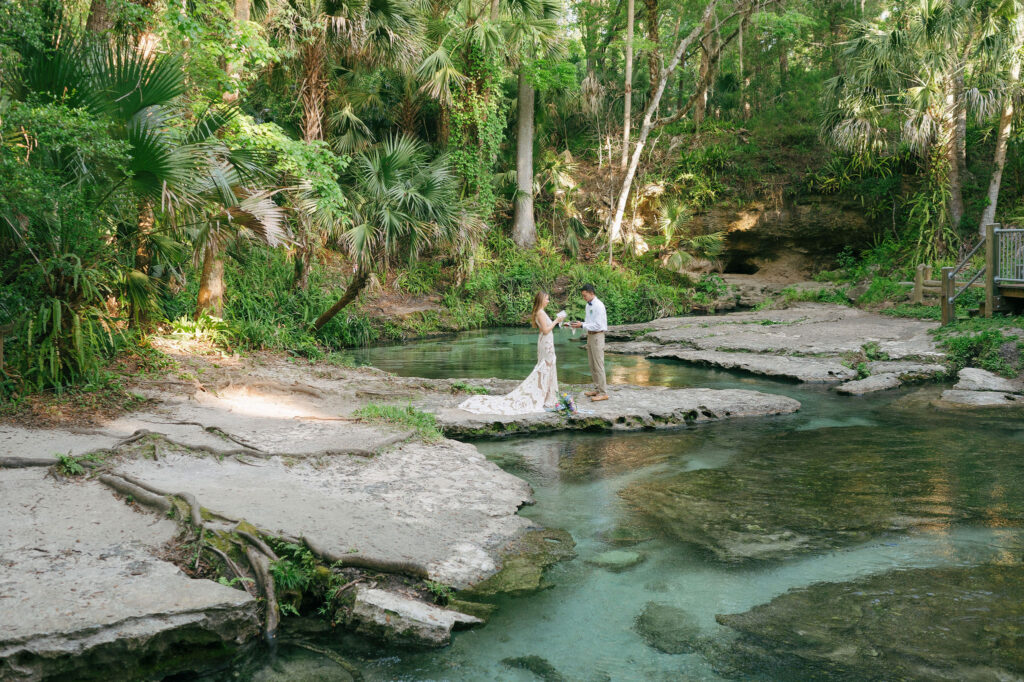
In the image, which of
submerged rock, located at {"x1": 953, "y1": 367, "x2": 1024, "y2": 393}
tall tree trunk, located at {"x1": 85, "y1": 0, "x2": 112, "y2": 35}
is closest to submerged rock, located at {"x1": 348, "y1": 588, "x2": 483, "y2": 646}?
tall tree trunk, located at {"x1": 85, "y1": 0, "x2": 112, "y2": 35}

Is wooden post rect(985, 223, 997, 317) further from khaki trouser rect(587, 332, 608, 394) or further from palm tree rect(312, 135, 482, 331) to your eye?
palm tree rect(312, 135, 482, 331)

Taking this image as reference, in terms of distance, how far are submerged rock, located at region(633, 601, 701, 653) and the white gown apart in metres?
5.15

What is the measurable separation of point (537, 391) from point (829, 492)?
3.92 meters

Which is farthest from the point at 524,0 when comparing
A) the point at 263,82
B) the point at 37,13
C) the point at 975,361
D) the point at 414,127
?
the point at 37,13

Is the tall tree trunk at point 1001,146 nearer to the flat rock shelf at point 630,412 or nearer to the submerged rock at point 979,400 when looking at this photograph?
the submerged rock at point 979,400

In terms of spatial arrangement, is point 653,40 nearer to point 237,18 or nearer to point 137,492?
point 237,18

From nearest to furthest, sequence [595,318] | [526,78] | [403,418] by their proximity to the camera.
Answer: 1. [403,418]
2. [595,318]
3. [526,78]

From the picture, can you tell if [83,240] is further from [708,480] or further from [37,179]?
[708,480]

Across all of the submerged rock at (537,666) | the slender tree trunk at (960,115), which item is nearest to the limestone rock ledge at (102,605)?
the submerged rock at (537,666)

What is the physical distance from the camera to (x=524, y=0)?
2216cm

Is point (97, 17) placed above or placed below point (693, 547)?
above

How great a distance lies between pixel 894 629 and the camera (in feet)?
15.9

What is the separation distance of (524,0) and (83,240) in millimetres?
17072

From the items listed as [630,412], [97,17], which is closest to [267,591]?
[630,412]
